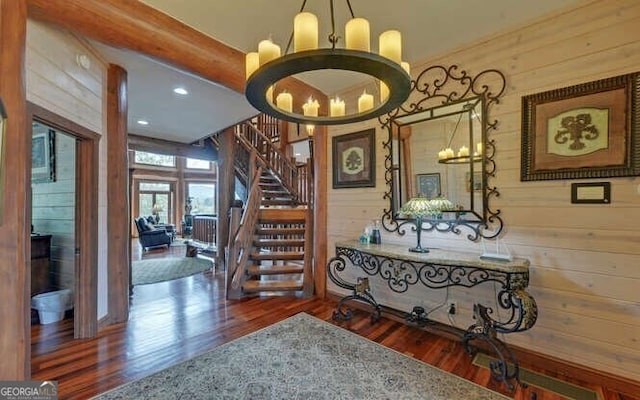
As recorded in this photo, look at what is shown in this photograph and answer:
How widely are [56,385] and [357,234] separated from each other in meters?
3.00

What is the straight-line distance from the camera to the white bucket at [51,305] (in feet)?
10.0

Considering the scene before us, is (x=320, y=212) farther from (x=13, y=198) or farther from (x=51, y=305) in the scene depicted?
(x=51, y=305)

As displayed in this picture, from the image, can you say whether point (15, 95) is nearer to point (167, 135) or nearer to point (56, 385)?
point (56, 385)

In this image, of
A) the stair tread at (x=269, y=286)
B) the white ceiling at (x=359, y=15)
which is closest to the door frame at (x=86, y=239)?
the white ceiling at (x=359, y=15)

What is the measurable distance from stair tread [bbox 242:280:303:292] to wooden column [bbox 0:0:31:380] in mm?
2294

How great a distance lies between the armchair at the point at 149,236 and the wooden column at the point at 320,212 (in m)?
6.13

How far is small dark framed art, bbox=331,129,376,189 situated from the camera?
3502 millimetres

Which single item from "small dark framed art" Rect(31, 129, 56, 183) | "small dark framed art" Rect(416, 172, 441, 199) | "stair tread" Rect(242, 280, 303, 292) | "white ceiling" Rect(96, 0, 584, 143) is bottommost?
"stair tread" Rect(242, 280, 303, 292)

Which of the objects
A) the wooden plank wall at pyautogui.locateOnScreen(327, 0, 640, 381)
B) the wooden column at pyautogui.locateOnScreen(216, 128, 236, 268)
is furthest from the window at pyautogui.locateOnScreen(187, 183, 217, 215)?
the wooden plank wall at pyautogui.locateOnScreen(327, 0, 640, 381)

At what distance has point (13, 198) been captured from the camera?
1775 mm

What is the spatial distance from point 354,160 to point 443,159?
1138 mm

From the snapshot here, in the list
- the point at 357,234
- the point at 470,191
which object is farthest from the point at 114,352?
the point at 470,191

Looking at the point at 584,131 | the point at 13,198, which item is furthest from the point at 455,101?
Result: the point at 13,198

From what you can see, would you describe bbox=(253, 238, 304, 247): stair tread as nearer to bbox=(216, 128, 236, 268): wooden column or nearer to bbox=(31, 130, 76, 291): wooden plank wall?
bbox=(216, 128, 236, 268): wooden column
